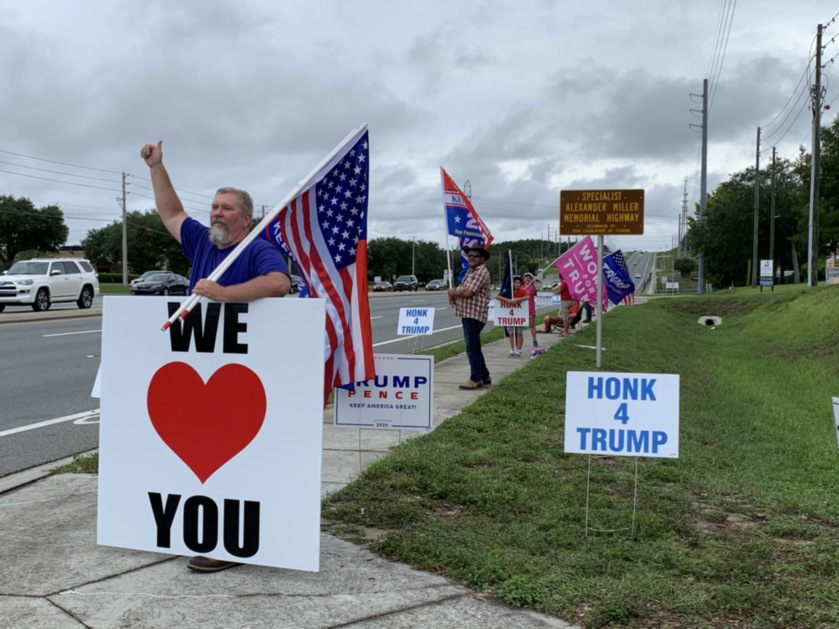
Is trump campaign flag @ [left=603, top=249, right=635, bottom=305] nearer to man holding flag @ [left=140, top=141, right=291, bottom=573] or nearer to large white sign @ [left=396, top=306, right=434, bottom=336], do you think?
large white sign @ [left=396, top=306, right=434, bottom=336]

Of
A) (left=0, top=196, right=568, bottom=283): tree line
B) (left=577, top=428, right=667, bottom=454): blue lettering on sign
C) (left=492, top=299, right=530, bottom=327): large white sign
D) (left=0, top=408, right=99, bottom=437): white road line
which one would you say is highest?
(left=0, top=196, right=568, bottom=283): tree line

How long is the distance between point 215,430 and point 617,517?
7.96ft

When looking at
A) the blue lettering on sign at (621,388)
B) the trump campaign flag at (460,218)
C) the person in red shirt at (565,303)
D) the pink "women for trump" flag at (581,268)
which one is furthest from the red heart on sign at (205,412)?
the person in red shirt at (565,303)

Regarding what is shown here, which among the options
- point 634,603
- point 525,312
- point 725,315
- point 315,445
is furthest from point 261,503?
point 725,315

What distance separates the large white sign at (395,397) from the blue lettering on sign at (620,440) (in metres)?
1.42

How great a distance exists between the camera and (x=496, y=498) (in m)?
5.55

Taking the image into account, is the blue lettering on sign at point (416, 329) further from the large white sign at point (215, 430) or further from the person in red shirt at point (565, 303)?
the large white sign at point (215, 430)

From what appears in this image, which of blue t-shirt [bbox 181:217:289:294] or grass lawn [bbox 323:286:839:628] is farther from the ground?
blue t-shirt [bbox 181:217:289:294]

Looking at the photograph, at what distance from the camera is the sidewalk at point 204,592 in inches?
145

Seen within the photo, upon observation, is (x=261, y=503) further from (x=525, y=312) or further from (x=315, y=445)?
(x=525, y=312)

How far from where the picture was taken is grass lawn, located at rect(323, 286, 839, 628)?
3.91m

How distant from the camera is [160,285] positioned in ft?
140

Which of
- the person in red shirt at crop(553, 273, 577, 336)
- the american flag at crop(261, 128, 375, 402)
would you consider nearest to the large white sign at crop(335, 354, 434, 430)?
the american flag at crop(261, 128, 375, 402)

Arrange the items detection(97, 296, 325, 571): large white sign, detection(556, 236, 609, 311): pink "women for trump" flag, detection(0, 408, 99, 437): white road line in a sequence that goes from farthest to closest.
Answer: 1. detection(556, 236, 609, 311): pink "women for trump" flag
2. detection(0, 408, 99, 437): white road line
3. detection(97, 296, 325, 571): large white sign
